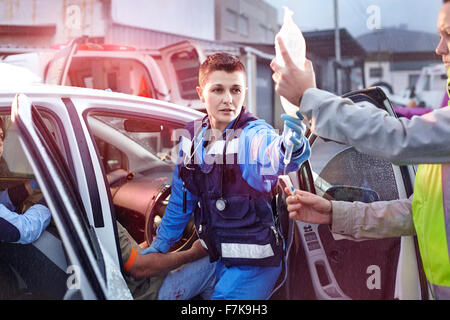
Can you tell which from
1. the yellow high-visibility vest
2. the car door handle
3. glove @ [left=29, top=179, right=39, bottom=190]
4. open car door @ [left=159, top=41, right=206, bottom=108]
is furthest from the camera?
open car door @ [left=159, top=41, right=206, bottom=108]

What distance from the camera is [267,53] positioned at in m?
7.75

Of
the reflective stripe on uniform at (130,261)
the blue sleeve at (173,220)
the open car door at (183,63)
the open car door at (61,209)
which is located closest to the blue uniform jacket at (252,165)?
the blue sleeve at (173,220)

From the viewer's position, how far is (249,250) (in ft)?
5.04

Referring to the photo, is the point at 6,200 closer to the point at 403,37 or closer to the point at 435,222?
the point at 435,222

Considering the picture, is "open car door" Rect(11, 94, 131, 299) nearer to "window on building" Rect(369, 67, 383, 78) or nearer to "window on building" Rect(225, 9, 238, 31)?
"window on building" Rect(225, 9, 238, 31)

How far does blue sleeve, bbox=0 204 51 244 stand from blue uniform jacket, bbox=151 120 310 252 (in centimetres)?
50

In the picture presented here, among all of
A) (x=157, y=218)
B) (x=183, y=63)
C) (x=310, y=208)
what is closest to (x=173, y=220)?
(x=157, y=218)

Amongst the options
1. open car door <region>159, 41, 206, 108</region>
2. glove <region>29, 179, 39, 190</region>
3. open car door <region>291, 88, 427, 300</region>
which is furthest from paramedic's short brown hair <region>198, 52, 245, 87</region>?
open car door <region>159, 41, 206, 108</region>

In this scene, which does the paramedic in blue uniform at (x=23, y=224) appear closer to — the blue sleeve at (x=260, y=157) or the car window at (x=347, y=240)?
the blue sleeve at (x=260, y=157)

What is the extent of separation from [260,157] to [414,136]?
547mm

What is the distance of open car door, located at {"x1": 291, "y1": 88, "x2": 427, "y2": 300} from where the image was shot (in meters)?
1.66

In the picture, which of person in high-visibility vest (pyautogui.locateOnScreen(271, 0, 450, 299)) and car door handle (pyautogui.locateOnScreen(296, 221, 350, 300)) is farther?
car door handle (pyautogui.locateOnScreen(296, 221, 350, 300))

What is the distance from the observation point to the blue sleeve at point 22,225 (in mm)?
1438

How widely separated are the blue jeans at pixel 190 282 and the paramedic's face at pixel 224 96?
0.65 metres
